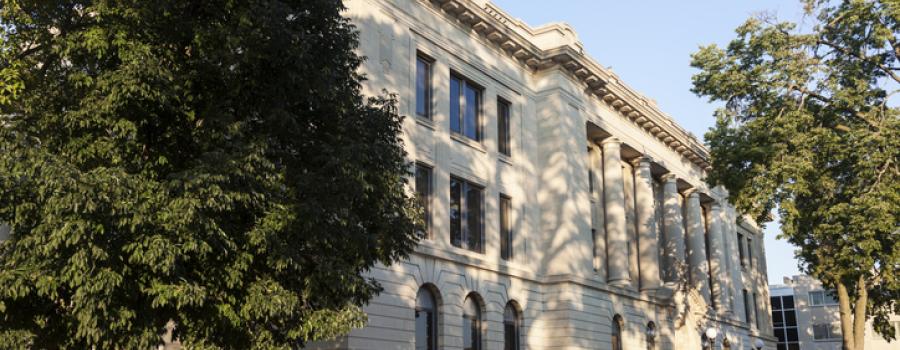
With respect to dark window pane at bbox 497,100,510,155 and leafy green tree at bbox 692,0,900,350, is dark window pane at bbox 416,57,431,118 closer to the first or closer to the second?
dark window pane at bbox 497,100,510,155

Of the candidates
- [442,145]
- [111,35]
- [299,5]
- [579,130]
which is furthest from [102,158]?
[579,130]

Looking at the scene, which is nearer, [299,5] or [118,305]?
[118,305]

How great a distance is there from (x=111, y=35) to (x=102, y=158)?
1936 millimetres

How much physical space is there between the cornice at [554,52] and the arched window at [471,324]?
375 inches

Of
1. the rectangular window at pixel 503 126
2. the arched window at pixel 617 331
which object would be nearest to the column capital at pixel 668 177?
the arched window at pixel 617 331

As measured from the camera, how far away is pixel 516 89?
32.6 meters

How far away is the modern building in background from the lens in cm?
8756

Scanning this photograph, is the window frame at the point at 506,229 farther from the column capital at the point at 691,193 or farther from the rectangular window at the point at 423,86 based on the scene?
the column capital at the point at 691,193

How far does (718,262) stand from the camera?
49.1m

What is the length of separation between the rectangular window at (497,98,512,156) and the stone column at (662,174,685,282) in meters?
14.9

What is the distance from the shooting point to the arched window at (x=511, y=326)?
29.6 metres

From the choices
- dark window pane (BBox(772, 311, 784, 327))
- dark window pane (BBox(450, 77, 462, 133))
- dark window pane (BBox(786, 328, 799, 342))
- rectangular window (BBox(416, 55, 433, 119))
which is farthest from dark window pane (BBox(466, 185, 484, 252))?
dark window pane (BBox(772, 311, 784, 327))

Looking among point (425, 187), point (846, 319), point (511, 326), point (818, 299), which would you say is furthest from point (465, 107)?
point (818, 299)

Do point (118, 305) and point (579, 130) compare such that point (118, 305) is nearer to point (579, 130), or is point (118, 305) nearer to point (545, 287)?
point (545, 287)
